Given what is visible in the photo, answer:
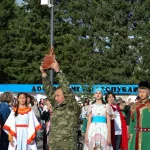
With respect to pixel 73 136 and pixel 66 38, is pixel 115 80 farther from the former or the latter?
pixel 73 136

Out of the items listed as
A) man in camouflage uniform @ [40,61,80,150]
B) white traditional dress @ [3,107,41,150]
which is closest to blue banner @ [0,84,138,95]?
white traditional dress @ [3,107,41,150]

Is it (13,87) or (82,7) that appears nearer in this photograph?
(13,87)

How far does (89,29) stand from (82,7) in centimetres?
253

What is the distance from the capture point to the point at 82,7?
5072 cm

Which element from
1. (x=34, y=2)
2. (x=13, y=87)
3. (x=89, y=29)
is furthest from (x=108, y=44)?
(x=13, y=87)

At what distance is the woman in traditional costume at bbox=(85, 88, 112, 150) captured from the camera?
10898mm

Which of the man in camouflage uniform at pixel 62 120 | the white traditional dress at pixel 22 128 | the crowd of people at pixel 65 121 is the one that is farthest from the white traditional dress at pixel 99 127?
the man in camouflage uniform at pixel 62 120

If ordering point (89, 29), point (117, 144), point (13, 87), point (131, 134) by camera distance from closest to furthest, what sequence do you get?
point (131, 134), point (117, 144), point (13, 87), point (89, 29)

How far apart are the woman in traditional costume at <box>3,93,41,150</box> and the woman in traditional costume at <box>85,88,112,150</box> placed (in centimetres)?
156

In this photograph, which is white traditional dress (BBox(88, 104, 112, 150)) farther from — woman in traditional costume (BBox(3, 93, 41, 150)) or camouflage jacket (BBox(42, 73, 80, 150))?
camouflage jacket (BBox(42, 73, 80, 150))

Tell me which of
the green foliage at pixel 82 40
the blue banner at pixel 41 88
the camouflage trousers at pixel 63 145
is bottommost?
the camouflage trousers at pixel 63 145

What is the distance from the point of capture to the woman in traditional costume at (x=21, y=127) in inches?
377

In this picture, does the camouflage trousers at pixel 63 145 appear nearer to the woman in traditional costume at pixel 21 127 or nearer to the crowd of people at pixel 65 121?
A: the crowd of people at pixel 65 121

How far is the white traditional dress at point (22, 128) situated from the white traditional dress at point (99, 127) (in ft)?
5.61
